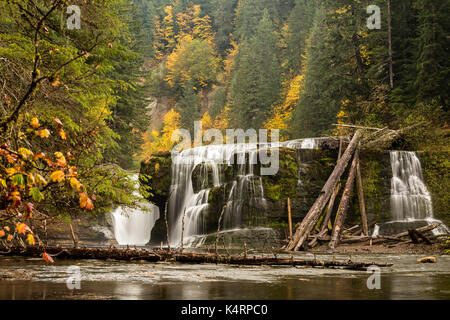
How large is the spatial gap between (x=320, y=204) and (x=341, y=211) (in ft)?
3.02

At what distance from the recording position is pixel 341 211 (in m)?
18.0

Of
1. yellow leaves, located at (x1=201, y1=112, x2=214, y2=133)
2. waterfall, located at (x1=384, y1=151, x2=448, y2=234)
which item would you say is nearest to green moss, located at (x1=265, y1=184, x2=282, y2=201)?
waterfall, located at (x1=384, y1=151, x2=448, y2=234)

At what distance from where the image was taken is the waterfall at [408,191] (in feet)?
66.3

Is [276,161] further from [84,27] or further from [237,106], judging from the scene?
[237,106]

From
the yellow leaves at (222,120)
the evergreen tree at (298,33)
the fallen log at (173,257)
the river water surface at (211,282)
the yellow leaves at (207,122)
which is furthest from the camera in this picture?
the yellow leaves at (207,122)

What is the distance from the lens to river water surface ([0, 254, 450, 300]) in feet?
18.2

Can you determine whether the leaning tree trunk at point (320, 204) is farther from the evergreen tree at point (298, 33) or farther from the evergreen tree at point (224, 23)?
the evergreen tree at point (224, 23)

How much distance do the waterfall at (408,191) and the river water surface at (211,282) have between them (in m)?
11.0

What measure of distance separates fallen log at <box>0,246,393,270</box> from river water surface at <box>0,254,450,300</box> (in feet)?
0.86

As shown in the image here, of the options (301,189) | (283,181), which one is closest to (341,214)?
(301,189)

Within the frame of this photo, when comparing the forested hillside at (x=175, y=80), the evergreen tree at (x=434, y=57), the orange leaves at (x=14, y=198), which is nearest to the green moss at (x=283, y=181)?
the forested hillside at (x=175, y=80)

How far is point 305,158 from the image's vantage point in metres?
22.7

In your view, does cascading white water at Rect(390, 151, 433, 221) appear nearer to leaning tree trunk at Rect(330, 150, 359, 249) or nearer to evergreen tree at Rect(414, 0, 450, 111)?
leaning tree trunk at Rect(330, 150, 359, 249)
